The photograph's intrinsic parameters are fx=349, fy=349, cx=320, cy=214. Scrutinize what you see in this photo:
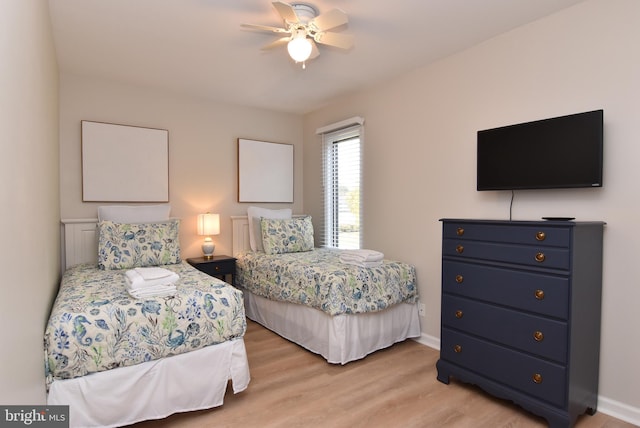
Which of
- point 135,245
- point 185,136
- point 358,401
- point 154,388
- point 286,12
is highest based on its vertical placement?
point 286,12

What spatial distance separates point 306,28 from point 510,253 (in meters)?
1.94

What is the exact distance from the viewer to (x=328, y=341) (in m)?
2.80

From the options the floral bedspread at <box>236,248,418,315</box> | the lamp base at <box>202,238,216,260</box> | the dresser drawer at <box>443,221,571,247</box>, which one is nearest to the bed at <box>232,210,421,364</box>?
the floral bedspread at <box>236,248,418,315</box>

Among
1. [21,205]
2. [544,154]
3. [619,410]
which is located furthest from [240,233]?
[619,410]

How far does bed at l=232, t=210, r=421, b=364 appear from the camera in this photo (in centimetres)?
278

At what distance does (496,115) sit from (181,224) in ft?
10.9

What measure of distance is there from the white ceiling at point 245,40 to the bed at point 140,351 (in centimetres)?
183

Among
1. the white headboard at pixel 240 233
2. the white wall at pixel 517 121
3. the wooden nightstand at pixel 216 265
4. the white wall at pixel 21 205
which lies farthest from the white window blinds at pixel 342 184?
the white wall at pixel 21 205

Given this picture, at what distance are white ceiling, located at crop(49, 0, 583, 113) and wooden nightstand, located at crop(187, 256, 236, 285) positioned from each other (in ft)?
6.09

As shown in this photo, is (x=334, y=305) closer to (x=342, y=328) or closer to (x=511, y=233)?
(x=342, y=328)

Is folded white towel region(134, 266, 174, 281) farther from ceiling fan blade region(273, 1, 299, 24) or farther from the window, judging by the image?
the window

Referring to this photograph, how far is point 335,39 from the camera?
2.39m

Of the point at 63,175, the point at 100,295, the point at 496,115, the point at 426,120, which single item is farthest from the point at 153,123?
the point at 496,115

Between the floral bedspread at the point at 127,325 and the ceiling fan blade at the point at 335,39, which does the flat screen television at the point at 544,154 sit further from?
the floral bedspread at the point at 127,325
